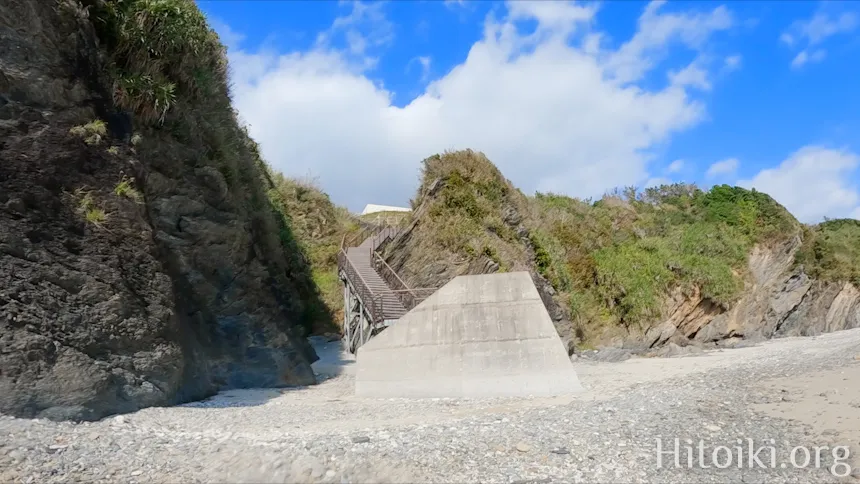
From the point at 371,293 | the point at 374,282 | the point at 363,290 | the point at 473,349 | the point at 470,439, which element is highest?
the point at 374,282

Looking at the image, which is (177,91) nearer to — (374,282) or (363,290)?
(363,290)

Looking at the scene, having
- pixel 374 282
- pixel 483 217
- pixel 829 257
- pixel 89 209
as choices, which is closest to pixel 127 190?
pixel 89 209

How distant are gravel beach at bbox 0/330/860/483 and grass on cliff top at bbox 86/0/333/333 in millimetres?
5313

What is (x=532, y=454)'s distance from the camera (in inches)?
268

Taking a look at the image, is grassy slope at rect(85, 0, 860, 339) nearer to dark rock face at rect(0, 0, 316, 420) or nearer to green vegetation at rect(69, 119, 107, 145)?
green vegetation at rect(69, 119, 107, 145)

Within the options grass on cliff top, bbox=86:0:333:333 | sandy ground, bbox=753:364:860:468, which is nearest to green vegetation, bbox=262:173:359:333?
grass on cliff top, bbox=86:0:333:333

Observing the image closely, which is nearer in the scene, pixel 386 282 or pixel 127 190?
pixel 127 190

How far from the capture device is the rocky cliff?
20938 millimetres

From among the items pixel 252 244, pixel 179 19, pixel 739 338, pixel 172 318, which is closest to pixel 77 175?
pixel 172 318

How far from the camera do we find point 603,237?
27.4 metres

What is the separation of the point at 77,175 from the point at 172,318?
8.99 ft

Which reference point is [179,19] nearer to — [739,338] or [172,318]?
[172,318]

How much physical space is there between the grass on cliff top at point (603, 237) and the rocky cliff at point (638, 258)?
54 mm

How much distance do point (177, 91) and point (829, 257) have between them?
1304 inches
